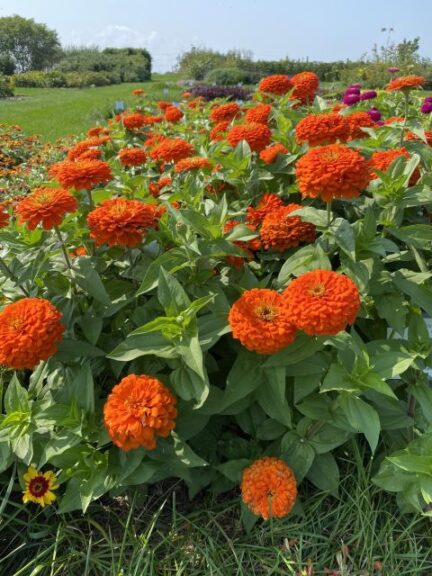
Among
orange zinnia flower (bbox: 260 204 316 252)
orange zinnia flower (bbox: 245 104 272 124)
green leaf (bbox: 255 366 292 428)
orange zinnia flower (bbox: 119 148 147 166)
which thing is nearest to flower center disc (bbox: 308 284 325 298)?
green leaf (bbox: 255 366 292 428)

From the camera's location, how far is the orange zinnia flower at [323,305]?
128 cm

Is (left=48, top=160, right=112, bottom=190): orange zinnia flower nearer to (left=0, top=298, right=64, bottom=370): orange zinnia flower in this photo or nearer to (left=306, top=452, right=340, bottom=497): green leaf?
(left=0, top=298, right=64, bottom=370): orange zinnia flower

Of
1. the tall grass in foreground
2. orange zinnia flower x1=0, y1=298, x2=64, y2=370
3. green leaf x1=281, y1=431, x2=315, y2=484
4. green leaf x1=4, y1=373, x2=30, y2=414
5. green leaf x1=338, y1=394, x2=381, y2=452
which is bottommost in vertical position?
the tall grass in foreground

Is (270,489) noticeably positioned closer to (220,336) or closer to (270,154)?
(220,336)

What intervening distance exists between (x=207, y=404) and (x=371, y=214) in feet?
2.67

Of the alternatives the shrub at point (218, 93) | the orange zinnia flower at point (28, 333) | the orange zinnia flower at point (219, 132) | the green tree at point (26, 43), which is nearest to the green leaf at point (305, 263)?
the orange zinnia flower at point (28, 333)

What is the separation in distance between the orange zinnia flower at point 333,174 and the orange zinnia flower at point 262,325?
1.21 feet

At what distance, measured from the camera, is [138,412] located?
4.48 feet

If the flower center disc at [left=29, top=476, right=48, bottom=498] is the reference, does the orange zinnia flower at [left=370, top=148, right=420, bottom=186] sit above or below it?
above

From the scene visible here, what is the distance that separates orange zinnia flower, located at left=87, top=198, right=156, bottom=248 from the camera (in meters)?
1.57

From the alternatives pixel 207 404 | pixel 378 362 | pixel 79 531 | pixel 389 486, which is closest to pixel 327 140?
pixel 378 362

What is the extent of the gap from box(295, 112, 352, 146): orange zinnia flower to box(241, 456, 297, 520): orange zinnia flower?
3.62ft

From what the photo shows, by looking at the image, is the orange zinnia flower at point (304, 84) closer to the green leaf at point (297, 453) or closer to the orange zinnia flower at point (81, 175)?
the orange zinnia flower at point (81, 175)

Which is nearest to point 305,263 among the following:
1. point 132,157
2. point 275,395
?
point 275,395
